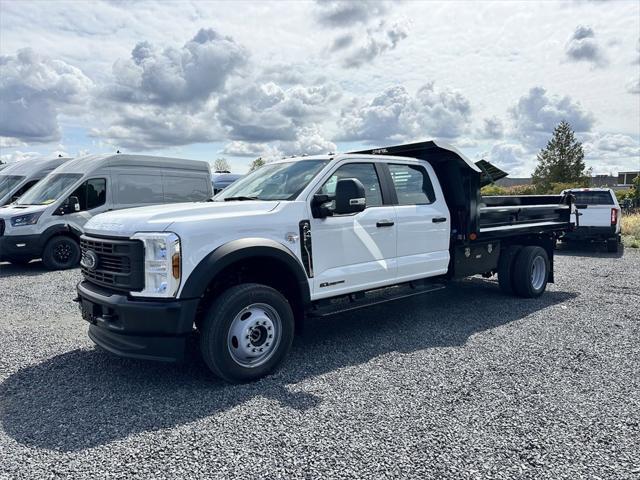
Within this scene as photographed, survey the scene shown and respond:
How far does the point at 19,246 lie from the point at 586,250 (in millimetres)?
14633

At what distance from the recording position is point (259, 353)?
4414 millimetres

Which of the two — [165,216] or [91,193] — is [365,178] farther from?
[91,193]

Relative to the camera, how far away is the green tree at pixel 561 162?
150 feet

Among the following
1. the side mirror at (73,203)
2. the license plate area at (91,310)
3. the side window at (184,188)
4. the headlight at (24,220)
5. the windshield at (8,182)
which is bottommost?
the license plate area at (91,310)

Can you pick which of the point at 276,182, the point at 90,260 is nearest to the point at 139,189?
the point at 276,182

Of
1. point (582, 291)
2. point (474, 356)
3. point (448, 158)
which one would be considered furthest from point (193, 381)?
point (582, 291)

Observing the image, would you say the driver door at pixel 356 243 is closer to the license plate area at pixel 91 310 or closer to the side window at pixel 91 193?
the license plate area at pixel 91 310

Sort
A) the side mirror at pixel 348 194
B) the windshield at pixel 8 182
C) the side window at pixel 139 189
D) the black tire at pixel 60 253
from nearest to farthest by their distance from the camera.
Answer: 1. the side mirror at pixel 348 194
2. the black tire at pixel 60 253
3. the side window at pixel 139 189
4. the windshield at pixel 8 182

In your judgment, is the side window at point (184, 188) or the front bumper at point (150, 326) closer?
the front bumper at point (150, 326)

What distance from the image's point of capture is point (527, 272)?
A: 7535 mm

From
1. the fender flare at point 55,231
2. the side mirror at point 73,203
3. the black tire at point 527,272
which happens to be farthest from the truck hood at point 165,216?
the side mirror at point 73,203

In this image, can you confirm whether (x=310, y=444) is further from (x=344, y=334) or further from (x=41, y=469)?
(x=344, y=334)

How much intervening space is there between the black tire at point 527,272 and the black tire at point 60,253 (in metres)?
8.91

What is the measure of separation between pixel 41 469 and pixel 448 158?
5.38m
